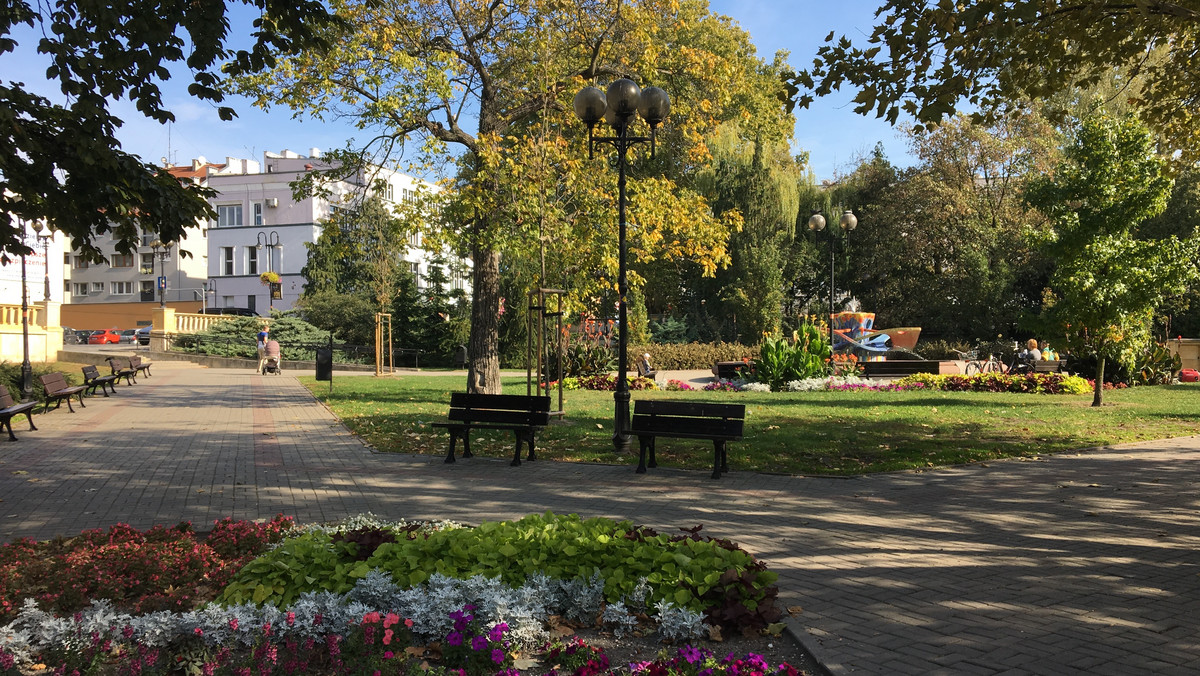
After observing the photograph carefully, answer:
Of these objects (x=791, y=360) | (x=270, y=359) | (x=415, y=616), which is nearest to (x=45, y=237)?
(x=415, y=616)

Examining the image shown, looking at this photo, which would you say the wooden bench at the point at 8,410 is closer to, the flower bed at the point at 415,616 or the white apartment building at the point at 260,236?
the flower bed at the point at 415,616

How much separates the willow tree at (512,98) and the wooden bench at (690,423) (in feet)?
18.8

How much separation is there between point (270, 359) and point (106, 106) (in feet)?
87.7

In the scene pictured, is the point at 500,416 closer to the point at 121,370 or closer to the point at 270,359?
the point at 121,370

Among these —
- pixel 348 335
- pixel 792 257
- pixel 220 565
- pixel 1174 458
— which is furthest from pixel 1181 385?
pixel 348 335

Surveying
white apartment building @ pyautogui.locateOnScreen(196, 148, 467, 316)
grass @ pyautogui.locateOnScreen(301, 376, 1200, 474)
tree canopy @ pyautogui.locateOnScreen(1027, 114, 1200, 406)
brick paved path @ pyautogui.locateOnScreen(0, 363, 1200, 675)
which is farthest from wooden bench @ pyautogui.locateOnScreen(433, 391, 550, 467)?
white apartment building @ pyautogui.locateOnScreen(196, 148, 467, 316)

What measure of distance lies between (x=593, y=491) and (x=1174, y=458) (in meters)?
7.29

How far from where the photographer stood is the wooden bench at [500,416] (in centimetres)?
1003

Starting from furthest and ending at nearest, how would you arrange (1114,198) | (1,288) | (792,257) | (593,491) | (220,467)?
(792,257) → (1,288) → (1114,198) → (220,467) → (593,491)

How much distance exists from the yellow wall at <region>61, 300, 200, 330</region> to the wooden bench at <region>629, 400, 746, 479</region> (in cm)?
6944

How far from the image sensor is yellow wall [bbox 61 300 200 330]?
70.6 metres

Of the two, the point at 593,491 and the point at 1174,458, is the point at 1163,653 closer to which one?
the point at 593,491

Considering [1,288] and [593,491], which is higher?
[1,288]

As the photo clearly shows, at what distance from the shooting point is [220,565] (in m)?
4.82
